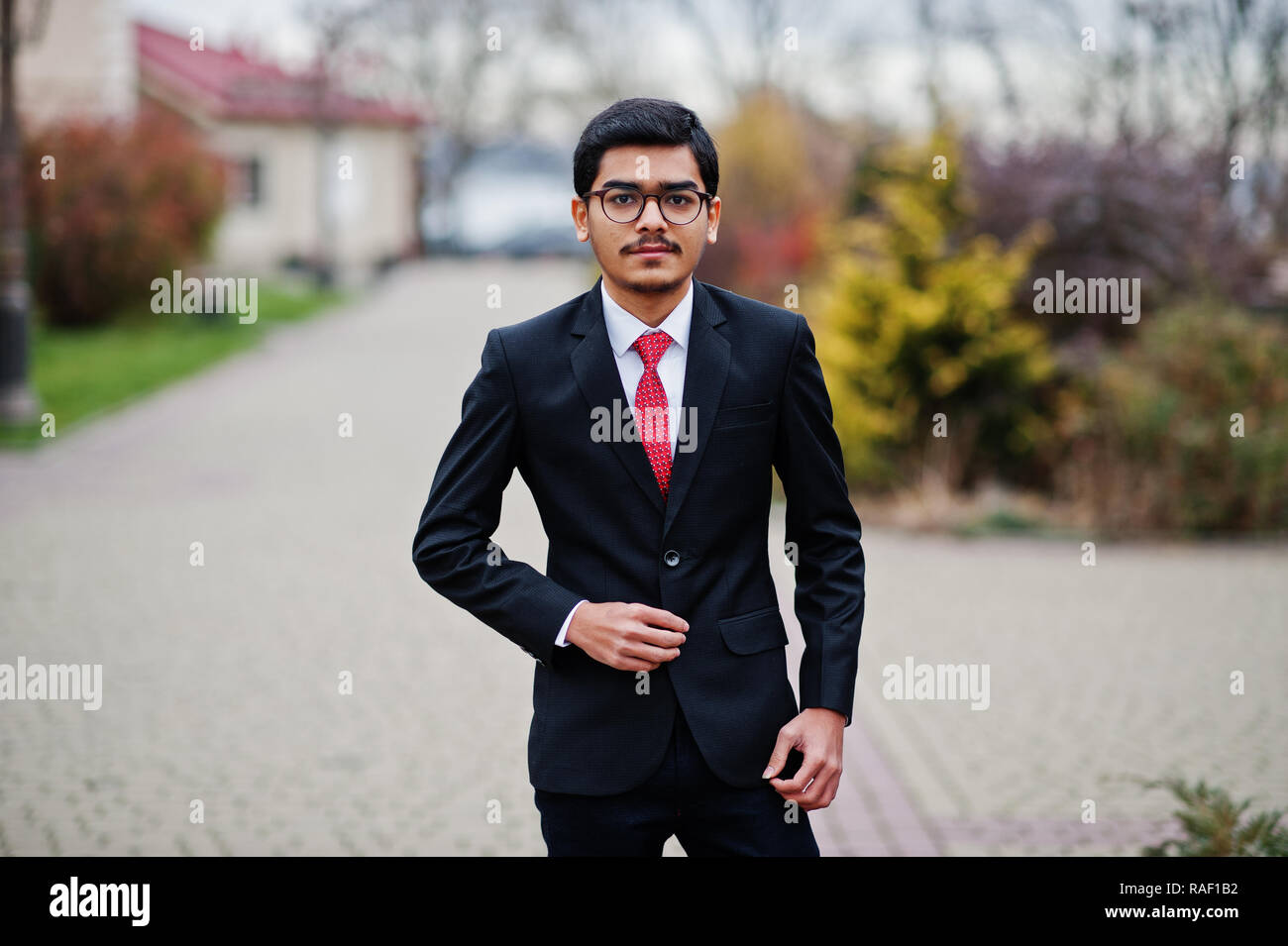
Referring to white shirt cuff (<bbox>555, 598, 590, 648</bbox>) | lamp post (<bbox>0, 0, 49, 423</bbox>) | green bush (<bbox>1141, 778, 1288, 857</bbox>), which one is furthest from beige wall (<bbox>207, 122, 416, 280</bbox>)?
white shirt cuff (<bbox>555, 598, 590, 648</bbox>)

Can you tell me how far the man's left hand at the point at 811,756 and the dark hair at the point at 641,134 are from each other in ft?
3.35

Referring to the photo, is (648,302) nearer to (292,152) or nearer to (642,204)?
(642,204)

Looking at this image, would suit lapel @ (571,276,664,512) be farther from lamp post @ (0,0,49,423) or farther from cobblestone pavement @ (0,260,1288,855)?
lamp post @ (0,0,49,423)

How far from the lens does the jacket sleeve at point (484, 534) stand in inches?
98.4

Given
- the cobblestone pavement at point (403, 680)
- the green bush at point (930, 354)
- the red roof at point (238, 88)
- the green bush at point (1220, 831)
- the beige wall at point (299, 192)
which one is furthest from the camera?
the beige wall at point (299, 192)

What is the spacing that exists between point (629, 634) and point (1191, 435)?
9247mm

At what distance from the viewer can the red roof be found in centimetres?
3856

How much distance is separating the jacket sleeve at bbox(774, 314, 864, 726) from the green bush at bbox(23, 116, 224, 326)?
860 inches

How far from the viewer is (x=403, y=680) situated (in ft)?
23.6

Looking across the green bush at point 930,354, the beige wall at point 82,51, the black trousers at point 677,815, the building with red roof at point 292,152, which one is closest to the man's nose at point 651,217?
the black trousers at point 677,815

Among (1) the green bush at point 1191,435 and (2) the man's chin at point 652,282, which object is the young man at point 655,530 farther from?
(1) the green bush at point 1191,435

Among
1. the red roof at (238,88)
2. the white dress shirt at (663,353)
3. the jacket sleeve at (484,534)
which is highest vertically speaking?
the red roof at (238,88)

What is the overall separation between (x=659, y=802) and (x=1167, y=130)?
14768 millimetres
